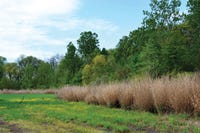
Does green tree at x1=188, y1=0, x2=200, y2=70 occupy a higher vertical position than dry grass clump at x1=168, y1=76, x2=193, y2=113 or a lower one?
higher

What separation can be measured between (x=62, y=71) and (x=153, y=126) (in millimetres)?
66718

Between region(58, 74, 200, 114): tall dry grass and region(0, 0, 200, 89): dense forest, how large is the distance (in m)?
1.61

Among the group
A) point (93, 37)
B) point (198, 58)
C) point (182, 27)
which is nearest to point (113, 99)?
point (198, 58)

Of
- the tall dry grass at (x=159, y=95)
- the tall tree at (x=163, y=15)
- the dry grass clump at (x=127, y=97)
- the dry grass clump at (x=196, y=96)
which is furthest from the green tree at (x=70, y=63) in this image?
the dry grass clump at (x=196, y=96)

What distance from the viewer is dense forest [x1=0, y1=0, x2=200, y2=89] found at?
103 ft

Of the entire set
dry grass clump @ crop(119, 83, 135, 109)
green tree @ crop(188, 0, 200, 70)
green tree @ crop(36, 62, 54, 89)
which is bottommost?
dry grass clump @ crop(119, 83, 135, 109)

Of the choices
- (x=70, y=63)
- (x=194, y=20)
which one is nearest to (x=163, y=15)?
(x=194, y=20)

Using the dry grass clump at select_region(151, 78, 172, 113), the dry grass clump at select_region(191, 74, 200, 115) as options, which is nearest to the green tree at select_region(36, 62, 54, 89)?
the dry grass clump at select_region(151, 78, 172, 113)

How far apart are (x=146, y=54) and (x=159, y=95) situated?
25.5 metres

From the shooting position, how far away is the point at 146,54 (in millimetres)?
35750

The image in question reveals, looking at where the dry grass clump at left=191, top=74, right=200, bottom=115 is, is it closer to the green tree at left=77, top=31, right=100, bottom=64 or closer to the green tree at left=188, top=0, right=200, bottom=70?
the green tree at left=188, top=0, right=200, bottom=70

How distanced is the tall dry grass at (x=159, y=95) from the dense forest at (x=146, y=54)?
161 cm

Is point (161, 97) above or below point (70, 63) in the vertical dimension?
below

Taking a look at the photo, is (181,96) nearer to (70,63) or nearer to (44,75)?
(70,63)
